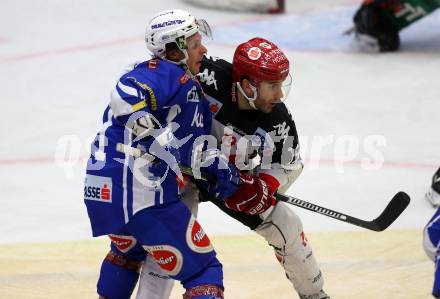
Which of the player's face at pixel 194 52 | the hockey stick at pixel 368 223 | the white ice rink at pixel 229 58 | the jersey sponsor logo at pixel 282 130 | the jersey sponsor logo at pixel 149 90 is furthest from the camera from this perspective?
the white ice rink at pixel 229 58

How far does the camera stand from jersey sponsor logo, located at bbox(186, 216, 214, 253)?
145 inches

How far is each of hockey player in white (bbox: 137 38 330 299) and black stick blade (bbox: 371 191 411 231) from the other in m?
0.32

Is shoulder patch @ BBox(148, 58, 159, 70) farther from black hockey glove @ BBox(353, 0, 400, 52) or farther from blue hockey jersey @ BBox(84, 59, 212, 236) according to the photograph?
black hockey glove @ BBox(353, 0, 400, 52)

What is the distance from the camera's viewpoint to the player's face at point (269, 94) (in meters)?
3.89

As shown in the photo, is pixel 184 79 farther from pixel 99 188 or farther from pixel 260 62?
pixel 99 188

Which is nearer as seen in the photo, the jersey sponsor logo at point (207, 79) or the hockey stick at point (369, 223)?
the jersey sponsor logo at point (207, 79)

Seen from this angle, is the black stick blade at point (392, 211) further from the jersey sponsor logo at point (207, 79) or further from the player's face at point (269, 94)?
the jersey sponsor logo at point (207, 79)

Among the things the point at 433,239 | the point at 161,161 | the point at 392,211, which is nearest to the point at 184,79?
the point at 161,161

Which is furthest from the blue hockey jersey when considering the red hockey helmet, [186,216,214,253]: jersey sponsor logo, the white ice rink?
the white ice rink

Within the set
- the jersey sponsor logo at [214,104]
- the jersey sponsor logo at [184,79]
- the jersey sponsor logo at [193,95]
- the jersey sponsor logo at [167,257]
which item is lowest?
the jersey sponsor logo at [167,257]

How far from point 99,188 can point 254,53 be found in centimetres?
78

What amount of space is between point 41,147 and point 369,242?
2526 mm

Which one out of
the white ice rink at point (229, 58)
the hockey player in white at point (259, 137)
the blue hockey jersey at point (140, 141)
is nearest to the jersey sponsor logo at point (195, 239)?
the blue hockey jersey at point (140, 141)

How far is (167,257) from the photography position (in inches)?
145
